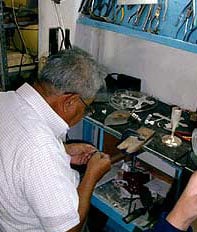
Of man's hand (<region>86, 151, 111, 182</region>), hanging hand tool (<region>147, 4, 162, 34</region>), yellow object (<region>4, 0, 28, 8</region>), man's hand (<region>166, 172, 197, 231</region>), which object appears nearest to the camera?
man's hand (<region>166, 172, 197, 231</region>)

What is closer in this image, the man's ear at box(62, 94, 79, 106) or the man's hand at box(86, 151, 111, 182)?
the man's ear at box(62, 94, 79, 106)

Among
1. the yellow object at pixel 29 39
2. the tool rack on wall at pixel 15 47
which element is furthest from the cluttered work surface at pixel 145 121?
the yellow object at pixel 29 39

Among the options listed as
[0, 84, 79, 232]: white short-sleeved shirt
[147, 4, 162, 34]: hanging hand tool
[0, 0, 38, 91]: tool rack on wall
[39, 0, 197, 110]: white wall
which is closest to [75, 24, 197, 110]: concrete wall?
[39, 0, 197, 110]: white wall

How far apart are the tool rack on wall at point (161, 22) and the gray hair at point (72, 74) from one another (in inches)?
17.7

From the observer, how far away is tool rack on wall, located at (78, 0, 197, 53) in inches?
58.0

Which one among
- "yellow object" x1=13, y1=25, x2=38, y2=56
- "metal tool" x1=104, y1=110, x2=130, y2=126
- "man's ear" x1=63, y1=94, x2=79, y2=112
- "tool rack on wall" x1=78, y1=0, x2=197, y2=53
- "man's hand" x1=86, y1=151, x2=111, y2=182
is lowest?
"man's hand" x1=86, y1=151, x2=111, y2=182

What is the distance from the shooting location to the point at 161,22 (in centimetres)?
159

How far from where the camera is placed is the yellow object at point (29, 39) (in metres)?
2.43

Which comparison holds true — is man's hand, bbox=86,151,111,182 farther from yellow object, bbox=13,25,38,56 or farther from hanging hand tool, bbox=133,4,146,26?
yellow object, bbox=13,25,38,56

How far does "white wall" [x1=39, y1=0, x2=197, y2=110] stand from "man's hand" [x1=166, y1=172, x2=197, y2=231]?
1.04 m

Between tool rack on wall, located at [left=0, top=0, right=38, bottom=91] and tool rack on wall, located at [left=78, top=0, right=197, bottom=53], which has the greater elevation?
tool rack on wall, located at [left=78, top=0, right=197, bottom=53]

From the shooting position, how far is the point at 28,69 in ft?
7.51

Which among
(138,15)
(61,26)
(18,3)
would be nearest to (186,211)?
(138,15)

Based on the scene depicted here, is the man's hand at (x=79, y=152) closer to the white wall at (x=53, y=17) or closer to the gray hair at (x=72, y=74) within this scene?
the gray hair at (x=72, y=74)
